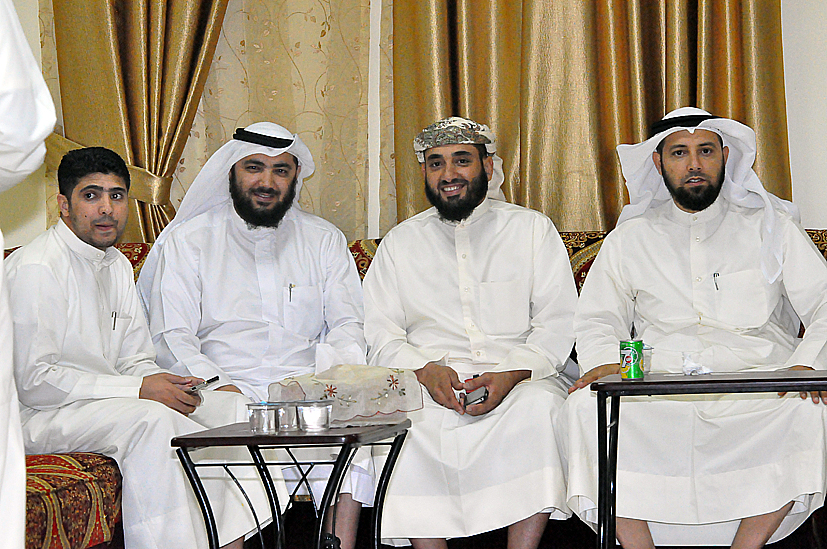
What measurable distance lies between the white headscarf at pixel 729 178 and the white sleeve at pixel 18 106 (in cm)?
256

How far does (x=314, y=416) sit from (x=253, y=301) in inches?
59.6

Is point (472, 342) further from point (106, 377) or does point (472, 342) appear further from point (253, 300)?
point (106, 377)

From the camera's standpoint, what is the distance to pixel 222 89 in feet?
15.7

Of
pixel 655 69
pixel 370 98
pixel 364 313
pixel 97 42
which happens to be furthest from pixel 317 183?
pixel 655 69

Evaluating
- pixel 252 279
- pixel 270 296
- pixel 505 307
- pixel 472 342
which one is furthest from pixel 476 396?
pixel 252 279

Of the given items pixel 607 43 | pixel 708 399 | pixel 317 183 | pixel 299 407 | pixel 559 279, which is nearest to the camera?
pixel 299 407

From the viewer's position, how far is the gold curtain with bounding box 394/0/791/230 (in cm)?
408

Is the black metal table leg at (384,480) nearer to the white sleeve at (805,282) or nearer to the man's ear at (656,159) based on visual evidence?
the white sleeve at (805,282)

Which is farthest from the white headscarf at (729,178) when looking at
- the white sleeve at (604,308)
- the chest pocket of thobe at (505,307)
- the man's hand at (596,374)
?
the man's hand at (596,374)

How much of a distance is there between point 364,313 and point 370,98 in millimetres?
1401

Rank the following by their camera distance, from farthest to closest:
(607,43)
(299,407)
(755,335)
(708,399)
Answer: (607,43)
(755,335)
(708,399)
(299,407)

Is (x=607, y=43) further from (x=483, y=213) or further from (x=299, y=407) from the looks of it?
(x=299, y=407)

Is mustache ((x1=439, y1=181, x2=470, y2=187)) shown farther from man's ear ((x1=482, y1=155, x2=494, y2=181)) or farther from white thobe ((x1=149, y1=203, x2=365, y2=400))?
white thobe ((x1=149, y1=203, x2=365, y2=400))

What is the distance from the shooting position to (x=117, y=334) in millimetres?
3447
